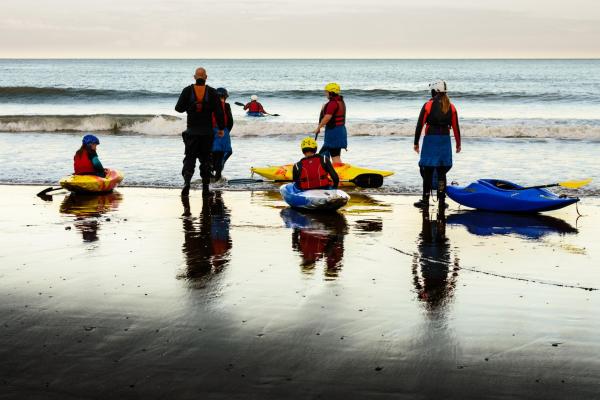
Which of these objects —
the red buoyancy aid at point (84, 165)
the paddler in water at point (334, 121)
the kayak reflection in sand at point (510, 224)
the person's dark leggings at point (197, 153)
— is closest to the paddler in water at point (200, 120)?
the person's dark leggings at point (197, 153)

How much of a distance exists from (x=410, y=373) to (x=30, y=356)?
250 centimetres

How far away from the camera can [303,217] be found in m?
11.9

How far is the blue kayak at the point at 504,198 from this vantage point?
39.4ft

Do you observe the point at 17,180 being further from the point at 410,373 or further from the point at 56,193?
the point at 410,373

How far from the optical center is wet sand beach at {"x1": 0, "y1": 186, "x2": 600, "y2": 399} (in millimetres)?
5078

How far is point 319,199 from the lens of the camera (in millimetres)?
12047

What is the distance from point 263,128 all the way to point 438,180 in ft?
64.3

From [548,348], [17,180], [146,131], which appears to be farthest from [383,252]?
[146,131]

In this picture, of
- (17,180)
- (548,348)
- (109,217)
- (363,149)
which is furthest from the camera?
(363,149)

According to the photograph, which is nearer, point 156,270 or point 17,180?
point 156,270

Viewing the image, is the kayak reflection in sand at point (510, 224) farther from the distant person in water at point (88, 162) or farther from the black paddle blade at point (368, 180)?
the distant person in water at point (88, 162)

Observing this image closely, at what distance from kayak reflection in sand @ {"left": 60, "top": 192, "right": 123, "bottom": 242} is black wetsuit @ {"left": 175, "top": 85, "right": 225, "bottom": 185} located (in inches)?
57.5

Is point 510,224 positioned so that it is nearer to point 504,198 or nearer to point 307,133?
point 504,198

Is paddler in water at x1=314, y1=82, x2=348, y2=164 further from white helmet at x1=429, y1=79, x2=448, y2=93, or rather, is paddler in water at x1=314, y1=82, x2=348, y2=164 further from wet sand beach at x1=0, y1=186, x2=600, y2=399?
wet sand beach at x1=0, y1=186, x2=600, y2=399
